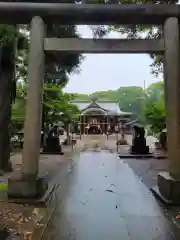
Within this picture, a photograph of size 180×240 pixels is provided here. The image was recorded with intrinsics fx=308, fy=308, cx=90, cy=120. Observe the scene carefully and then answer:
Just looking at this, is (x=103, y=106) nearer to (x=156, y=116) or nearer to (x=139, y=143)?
(x=139, y=143)

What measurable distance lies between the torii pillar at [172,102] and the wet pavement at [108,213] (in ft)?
1.76

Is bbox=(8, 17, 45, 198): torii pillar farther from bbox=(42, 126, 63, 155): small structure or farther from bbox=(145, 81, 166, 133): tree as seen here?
bbox=(42, 126, 63, 155): small structure

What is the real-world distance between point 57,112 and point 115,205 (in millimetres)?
15821

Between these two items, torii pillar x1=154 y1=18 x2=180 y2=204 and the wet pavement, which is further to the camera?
torii pillar x1=154 y1=18 x2=180 y2=204

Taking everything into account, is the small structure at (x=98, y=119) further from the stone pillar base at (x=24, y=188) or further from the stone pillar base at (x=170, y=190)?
the stone pillar base at (x=170, y=190)

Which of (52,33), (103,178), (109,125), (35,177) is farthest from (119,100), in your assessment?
(35,177)

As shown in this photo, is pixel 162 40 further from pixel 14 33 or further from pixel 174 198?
pixel 14 33

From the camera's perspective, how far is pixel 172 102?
20.6ft

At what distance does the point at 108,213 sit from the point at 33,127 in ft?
7.64

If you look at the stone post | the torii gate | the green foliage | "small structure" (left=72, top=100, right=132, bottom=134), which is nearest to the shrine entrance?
"small structure" (left=72, top=100, right=132, bottom=134)

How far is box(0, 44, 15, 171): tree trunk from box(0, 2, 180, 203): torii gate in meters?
2.79

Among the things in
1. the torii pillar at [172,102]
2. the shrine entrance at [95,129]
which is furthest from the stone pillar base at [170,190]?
the shrine entrance at [95,129]

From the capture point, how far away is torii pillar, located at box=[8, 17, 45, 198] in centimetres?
616

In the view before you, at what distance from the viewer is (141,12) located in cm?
649
